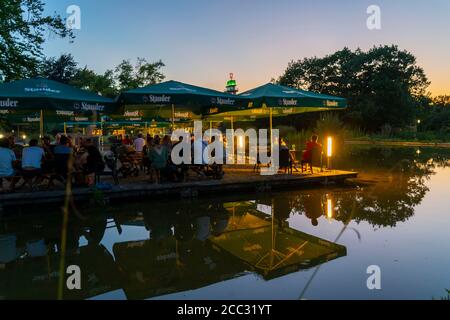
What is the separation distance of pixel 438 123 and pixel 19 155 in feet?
177

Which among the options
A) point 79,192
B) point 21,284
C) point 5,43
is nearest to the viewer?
point 21,284

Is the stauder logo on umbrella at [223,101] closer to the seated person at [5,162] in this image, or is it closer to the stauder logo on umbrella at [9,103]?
the stauder logo on umbrella at [9,103]

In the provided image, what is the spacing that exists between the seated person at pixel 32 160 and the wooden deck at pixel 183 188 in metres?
0.44

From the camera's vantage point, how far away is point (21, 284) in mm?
4219

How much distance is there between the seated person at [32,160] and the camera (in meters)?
7.71

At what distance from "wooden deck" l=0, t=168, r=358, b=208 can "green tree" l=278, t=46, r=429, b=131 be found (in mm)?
40596

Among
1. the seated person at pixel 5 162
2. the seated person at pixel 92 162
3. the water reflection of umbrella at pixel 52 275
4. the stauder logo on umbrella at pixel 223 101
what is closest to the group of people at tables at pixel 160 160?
the stauder logo on umbrella at pixel 223 101

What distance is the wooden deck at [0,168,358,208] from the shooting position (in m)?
7.71

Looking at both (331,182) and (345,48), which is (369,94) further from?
(331,182)

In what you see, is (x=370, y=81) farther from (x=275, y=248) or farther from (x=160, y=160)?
(x=275, y=248)

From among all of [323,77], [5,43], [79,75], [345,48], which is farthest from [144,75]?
[345,48]

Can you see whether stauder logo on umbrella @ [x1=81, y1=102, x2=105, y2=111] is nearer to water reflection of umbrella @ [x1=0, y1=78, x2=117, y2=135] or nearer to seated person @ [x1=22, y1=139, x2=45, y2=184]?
water reflection of umbrella @ [x1=0, y1=78, x2=117, y2=135]

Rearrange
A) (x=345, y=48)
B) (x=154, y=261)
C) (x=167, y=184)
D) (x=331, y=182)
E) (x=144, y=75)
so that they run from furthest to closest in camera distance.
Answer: (x=345, y=48) < (x=144, y=75) < (x=331, y=182) < (x=167, y=184) < (x=154, y=261)

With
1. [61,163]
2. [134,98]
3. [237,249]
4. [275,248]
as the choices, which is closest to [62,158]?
[61,163]
